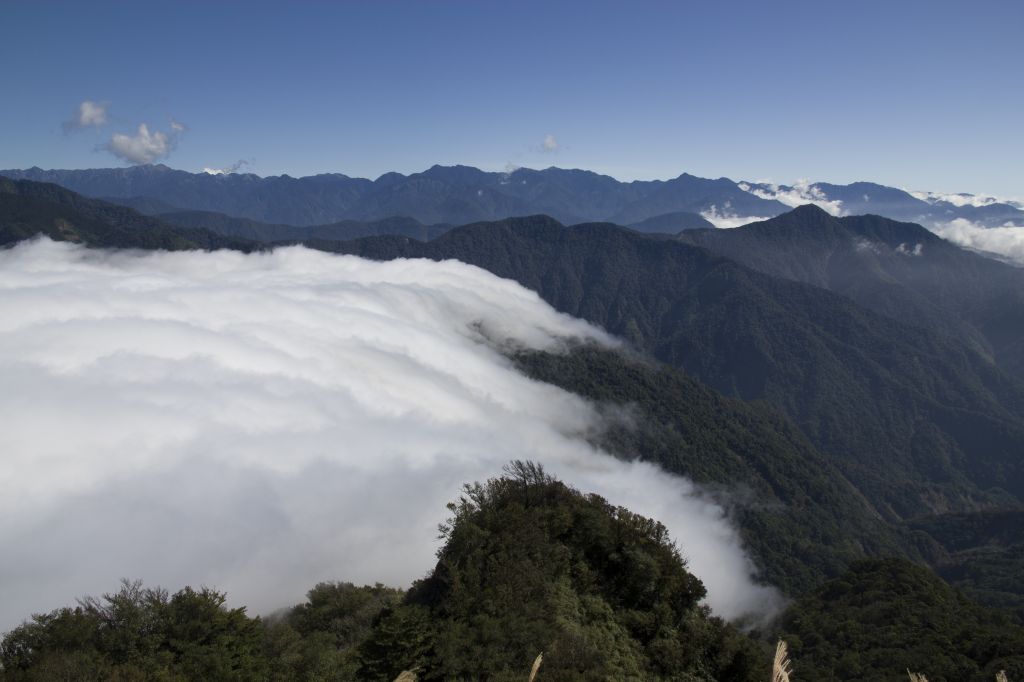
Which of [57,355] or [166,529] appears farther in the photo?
[57,355]

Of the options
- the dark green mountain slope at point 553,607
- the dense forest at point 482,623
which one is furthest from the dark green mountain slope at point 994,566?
the dense forest at point 482,623

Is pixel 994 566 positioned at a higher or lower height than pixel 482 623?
lower

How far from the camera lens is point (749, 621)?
11069cm

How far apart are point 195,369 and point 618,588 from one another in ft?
352

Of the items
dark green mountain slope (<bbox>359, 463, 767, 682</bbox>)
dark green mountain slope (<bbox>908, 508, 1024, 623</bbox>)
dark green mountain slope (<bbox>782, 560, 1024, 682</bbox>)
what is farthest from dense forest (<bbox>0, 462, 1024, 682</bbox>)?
dark green mountain slope (<bbox>908, 508, 1024, 623</bbox>)

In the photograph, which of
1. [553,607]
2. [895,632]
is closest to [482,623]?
[553,607]

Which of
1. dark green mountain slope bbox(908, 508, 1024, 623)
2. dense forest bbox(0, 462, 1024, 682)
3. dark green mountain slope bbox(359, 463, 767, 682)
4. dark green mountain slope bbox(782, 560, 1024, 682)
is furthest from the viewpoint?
dark green mountain slope bbox(908, 508, 1024, 623)

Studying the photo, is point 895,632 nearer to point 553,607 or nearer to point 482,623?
point 553,607

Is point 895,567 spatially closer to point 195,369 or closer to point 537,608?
point 537,608

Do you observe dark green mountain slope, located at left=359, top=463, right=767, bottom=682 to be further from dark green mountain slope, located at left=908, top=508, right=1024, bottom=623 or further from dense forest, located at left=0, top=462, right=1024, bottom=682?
dark green mountain slope, located at left=908, top=508, right=1024, bottom=623

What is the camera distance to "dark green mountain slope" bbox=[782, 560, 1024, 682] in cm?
6831

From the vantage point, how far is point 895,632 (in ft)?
273

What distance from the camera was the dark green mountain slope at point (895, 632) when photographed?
224ft

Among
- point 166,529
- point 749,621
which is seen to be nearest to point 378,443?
point 166,529
